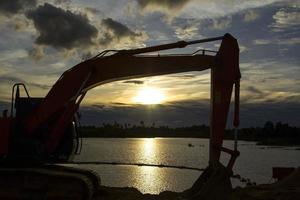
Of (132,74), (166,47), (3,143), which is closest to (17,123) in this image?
(3,143)

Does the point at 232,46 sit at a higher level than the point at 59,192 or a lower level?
higher

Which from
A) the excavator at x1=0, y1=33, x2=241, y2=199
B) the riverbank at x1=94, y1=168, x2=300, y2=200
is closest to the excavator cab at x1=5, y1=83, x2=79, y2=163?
the excavator at x1=0, y1=33, x2=241, y2=199

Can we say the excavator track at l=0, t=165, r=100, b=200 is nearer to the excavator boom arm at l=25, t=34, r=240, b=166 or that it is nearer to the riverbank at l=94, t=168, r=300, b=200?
the excavator boom arm at l=25, t=34, r=240, b=166

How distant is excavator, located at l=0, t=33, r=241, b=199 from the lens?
11969mm

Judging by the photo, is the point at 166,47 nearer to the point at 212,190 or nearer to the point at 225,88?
the point at 225,88

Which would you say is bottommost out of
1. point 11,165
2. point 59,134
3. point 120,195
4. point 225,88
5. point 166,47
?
point 120,195

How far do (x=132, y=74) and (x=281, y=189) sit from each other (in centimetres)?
717

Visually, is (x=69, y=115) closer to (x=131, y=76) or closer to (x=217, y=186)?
(x=131, y=76)

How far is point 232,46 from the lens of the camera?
40.3ft

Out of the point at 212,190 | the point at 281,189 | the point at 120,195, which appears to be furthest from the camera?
the point at 281,189

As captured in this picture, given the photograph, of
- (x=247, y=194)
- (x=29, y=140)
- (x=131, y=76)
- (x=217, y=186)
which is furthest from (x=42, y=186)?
(x=247, y=194)

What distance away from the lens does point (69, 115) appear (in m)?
12.0

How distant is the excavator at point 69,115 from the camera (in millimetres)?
11969

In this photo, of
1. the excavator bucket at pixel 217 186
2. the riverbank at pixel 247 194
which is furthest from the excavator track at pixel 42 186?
the excavator bucket at pixel 217 186
